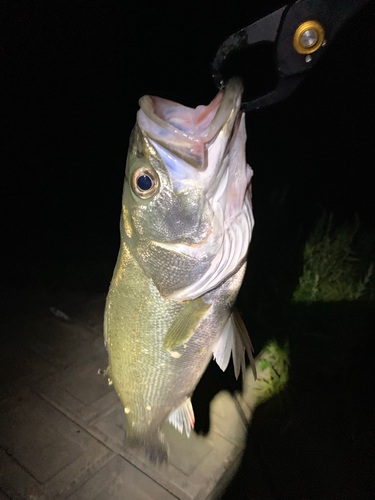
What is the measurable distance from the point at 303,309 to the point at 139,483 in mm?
2125

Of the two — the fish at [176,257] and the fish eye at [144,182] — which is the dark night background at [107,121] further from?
the fish eye at [144,182]

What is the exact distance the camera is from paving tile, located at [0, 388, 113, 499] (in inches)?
79.5

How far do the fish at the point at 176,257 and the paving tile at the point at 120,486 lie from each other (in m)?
0.79

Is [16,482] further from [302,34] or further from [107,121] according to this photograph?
[107,121]

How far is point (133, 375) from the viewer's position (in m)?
1.38

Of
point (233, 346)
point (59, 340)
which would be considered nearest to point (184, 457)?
point (233, 346)

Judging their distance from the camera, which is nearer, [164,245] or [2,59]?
[164,245]

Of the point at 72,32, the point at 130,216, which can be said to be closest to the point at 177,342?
the point at 130,216

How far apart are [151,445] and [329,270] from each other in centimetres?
266

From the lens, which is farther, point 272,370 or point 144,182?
point 272,370

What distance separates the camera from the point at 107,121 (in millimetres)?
7855

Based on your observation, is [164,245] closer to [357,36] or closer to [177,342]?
[177,342]

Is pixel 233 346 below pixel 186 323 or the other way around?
below

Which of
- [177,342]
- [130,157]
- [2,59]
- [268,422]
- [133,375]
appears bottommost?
[268,422]
